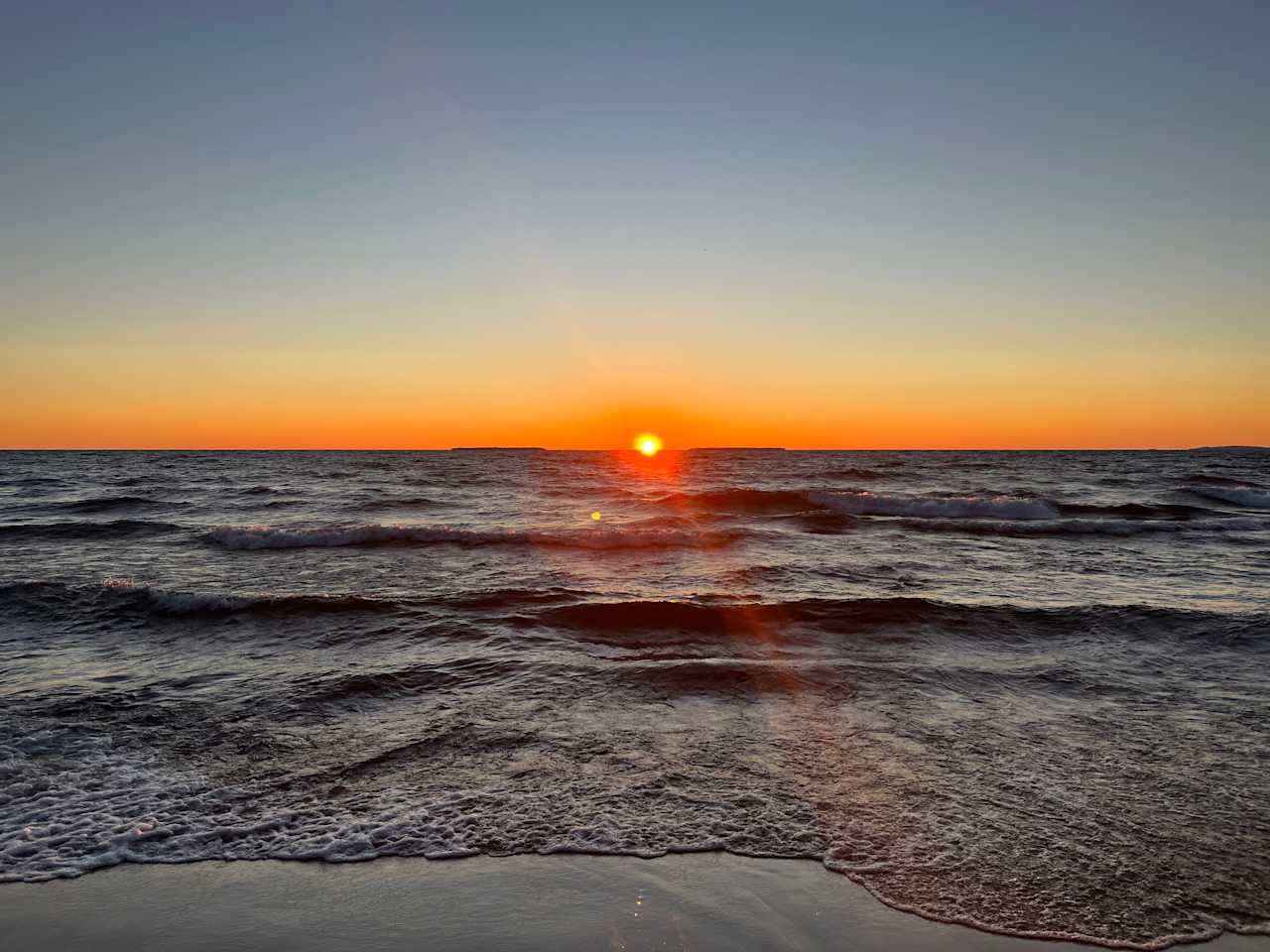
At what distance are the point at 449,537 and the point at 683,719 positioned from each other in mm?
13632

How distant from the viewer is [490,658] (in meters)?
8.51

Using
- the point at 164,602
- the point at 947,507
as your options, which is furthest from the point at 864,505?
the point at 164,602

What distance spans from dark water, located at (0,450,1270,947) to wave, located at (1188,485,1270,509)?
1858cm

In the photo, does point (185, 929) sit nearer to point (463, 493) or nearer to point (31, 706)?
point (31, 706)

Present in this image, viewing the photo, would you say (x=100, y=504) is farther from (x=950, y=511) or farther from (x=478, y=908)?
(x=950, y=511)

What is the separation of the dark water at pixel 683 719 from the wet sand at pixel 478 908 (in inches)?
6.7

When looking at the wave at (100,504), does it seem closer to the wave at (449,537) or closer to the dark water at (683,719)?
the wave at (449,537)

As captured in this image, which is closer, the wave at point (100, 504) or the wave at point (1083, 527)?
the wave at point (1083, 527)

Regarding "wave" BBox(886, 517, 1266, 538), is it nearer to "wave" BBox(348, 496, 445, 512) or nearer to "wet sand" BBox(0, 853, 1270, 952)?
"wave" BBox(348, 496, 445, 512)

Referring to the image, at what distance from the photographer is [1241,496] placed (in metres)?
31.0

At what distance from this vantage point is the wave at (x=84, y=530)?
20.4m

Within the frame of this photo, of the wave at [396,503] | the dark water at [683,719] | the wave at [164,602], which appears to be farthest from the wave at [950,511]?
the wave at [164,602]

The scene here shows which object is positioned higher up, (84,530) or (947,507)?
(947,507)

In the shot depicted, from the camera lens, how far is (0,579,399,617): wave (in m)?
11.0
